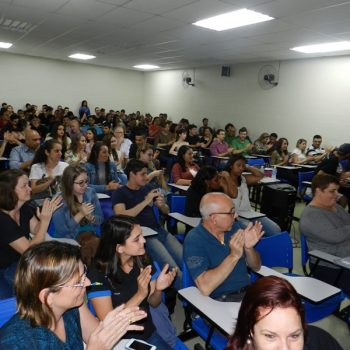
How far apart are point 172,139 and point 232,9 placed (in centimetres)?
484

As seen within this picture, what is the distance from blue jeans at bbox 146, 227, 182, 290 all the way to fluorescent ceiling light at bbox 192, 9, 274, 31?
3.30m

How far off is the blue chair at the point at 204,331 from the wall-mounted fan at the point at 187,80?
408 inches

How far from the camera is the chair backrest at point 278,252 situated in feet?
8.21

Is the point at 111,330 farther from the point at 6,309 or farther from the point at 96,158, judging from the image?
the point at 96,158

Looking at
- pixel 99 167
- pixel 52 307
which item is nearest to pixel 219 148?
pixel 99 167

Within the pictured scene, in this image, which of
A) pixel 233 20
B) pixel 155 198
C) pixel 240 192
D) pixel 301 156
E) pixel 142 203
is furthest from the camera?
pixel 301 156

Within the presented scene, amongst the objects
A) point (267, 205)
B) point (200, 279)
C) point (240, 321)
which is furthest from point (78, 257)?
point (267, 205)

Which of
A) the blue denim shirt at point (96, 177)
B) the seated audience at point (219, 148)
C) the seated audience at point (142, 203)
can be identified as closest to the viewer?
the seated audience at point (142, 203)

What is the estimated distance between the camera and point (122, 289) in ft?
5.67

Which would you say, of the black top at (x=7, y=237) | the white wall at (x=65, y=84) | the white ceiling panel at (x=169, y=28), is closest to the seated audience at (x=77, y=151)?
the white ceiling panel at (x=169, y=28)

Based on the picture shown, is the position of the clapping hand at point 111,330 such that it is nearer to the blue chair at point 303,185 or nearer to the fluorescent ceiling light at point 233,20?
the fluorescent ceiling light at point 233,20

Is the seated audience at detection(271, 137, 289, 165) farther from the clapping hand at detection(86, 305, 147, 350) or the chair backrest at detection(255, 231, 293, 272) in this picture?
the clapping hand at detection(86, 305, 147, 350)

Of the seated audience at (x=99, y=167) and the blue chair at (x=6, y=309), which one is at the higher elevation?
the seated audience at (x=99, y=167)

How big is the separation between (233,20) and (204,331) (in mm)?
4531
